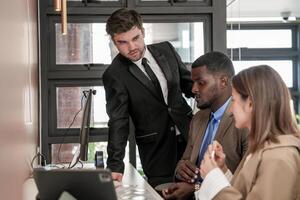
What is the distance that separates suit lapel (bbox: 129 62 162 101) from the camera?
2594 mm

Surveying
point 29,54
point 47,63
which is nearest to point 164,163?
point 29,54

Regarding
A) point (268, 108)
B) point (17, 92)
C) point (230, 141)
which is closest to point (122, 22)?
point (17, 92)

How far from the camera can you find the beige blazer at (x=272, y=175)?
4.75 feet

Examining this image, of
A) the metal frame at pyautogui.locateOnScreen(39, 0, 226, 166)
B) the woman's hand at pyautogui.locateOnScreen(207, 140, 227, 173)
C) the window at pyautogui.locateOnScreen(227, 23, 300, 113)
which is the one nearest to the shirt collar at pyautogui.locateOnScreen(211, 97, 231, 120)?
the woman's hand at pyautogui.locateOnScreen(207, 140, 227, 173)

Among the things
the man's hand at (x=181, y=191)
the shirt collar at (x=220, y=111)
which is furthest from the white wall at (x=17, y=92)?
the shirt collar at (x=220, y=111)

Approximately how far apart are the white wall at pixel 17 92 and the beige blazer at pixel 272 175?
910mm

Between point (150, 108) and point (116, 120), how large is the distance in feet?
0.72

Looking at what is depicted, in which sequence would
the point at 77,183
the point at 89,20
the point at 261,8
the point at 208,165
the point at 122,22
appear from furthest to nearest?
the point at 261,8 < the point at 89,20 < the point at 122,22 < the point at 208,165 < the point at 77,183

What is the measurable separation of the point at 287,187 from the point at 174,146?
1278 millimetres

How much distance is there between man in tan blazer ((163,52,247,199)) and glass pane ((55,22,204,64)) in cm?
143

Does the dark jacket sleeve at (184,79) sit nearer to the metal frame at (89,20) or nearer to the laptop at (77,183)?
the metal frame at (89,20)

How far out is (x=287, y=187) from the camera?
1453mm

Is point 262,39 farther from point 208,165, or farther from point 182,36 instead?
point 208,165

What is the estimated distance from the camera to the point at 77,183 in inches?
56.4
